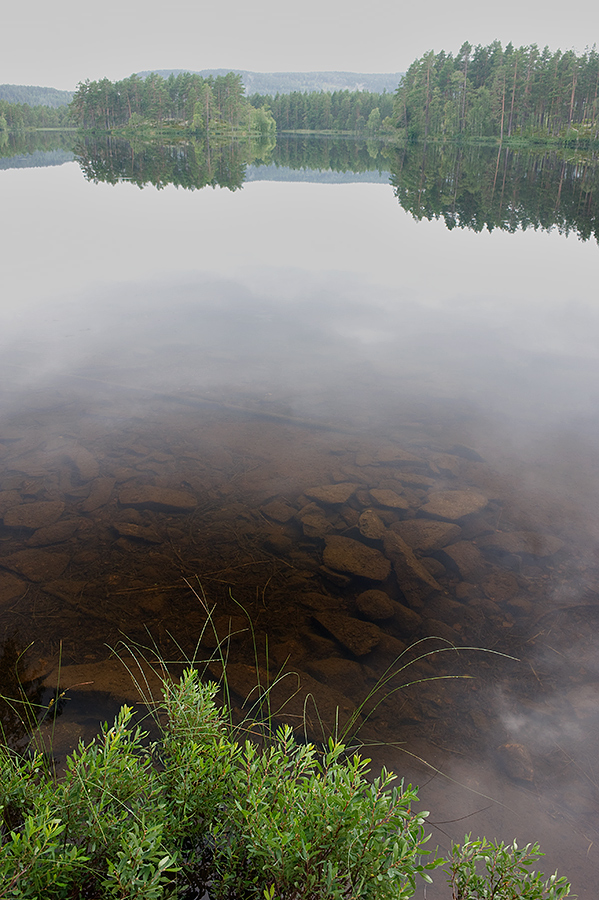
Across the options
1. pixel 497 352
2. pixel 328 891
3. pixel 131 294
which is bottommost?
pixel 328 891

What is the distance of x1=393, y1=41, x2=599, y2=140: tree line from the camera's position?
8794 cm

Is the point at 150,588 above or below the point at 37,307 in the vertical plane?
below

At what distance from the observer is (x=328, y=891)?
2141 millimetres

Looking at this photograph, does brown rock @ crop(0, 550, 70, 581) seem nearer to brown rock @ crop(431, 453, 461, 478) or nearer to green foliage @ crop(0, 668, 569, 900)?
green foliage @ crop(0, 668, 569, 900)

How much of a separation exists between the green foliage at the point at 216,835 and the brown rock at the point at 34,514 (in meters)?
3.53

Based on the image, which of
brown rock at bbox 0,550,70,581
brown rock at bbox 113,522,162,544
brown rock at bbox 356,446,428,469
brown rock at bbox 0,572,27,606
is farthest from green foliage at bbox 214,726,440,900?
brown rock at bbox 356,446,428,469

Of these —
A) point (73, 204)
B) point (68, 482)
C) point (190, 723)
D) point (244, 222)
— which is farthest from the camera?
point (73, 204)

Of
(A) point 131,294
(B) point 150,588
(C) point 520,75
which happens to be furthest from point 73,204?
(C) point 520,75

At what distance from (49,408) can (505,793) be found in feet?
26.2

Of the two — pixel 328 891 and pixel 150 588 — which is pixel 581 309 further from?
pixel 328 891

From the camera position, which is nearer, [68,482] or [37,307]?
[68,482]

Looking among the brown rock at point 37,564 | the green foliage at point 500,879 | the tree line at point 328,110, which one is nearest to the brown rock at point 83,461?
the brown rock at point 37,564

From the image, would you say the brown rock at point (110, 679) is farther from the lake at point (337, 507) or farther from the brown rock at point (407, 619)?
the brown rock at point (407, 619)

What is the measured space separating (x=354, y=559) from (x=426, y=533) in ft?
3.20
